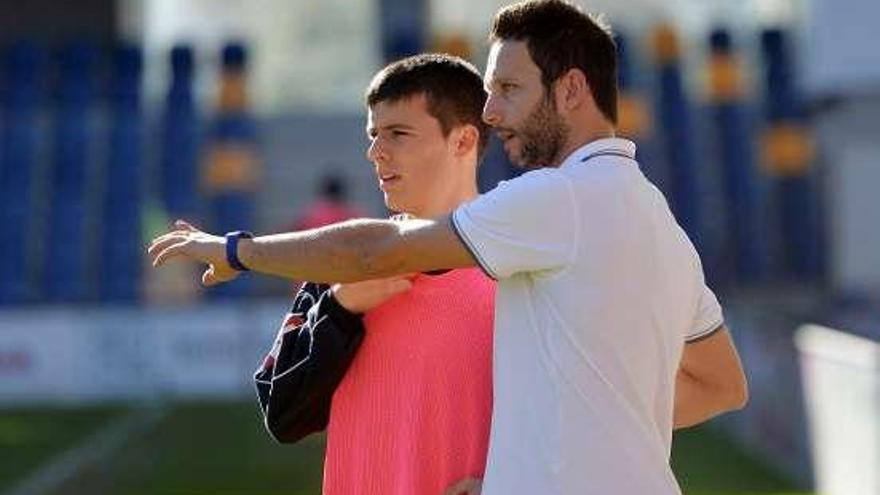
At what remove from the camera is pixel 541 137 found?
399 centimetres

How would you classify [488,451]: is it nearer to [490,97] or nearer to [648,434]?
[648,434]

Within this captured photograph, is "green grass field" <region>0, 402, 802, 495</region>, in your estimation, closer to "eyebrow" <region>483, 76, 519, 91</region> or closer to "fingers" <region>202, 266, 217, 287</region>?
"fingers" <region>202, 266, 217, 287</region>

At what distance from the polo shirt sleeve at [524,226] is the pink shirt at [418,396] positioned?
0.30 m

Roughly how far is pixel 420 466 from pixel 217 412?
15.4 meters

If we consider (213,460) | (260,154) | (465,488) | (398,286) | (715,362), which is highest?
(398,286)

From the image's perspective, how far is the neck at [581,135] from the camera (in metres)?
3.99

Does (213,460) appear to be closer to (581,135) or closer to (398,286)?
(398,286)

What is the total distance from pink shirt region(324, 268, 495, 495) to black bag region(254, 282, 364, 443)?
5 centimetres

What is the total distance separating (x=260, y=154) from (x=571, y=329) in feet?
79.7

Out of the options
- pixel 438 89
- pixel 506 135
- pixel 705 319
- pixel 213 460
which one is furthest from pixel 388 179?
pixel 213 460

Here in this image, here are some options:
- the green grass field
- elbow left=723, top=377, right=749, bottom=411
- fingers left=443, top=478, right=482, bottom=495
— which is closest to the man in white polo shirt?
fingers left=443, top=478, right=482, bottom=495

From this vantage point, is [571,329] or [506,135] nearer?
[571,329]

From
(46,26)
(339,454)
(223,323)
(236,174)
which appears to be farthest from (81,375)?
Result: (339,454)

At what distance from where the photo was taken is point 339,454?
13.7 ft
